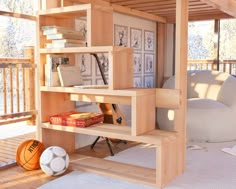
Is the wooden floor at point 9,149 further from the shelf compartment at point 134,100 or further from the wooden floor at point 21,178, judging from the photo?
the shelf compartment at point 134,100

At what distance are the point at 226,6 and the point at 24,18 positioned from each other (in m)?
2.17

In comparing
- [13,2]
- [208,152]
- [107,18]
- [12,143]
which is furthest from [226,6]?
[12,143]

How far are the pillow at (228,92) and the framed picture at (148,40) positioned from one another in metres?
1.46

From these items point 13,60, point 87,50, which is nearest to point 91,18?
point 87,50

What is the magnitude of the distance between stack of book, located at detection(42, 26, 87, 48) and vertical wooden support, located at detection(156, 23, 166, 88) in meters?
2.68

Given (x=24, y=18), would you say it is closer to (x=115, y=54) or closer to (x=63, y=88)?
(x=63, y=88)

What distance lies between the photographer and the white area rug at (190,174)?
2.58m

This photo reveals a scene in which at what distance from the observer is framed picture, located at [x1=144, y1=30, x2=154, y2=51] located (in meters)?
5.20

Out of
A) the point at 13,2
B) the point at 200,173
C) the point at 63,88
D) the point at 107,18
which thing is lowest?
the point at 200,173

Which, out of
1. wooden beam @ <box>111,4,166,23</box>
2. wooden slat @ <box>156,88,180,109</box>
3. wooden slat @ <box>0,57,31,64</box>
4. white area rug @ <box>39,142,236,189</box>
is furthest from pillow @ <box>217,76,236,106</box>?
wooden slat @ <box>0,57,31,64</box>

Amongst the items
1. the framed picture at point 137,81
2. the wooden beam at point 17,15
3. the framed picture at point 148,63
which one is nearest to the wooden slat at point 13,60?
the wooden beam at point 17,15

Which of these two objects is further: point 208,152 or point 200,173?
point 208,152

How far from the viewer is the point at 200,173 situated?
2875 mm

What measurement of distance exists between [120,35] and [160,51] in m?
1.34
